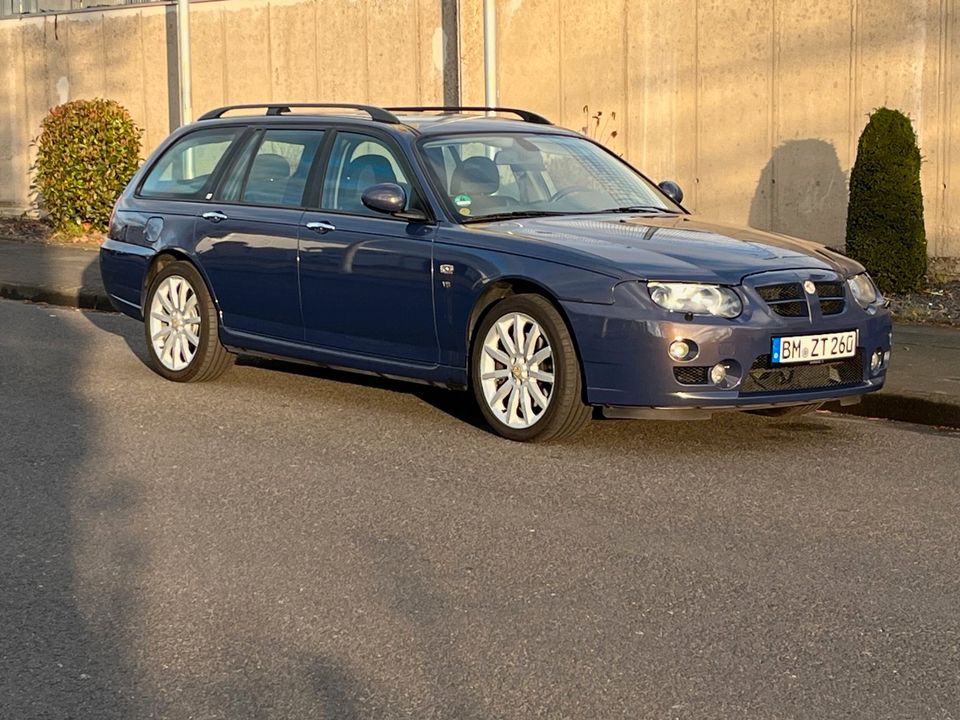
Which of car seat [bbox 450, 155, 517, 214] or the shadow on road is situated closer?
the shadow on road

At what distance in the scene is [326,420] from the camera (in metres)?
9.45

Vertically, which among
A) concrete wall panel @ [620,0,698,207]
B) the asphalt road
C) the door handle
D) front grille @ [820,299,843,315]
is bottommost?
the asphalt road

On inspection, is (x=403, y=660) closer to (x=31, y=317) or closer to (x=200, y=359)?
(x=200, y=359)

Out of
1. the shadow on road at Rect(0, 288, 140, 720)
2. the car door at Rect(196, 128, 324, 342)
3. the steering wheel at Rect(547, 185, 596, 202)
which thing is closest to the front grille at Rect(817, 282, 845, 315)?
the steering wheel at Rect(547, 185, 596, 202)

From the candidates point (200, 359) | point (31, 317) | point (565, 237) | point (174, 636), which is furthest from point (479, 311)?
point (31, 317)

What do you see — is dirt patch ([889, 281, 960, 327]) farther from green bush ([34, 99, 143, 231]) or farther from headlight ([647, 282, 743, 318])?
green bush ([34, 99, 143, 231])

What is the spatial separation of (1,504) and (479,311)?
8.54 ft

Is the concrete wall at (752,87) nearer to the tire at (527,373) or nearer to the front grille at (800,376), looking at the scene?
the front grille at (800,376)

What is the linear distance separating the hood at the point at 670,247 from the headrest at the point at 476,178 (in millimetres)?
354

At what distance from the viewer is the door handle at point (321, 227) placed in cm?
969

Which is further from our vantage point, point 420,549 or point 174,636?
point 420,549

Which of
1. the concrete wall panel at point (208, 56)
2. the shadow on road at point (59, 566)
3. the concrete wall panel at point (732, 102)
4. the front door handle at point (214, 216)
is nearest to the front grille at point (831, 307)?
the shadow on road at point (59, 566)

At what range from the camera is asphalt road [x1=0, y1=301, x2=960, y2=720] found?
16.4 feet

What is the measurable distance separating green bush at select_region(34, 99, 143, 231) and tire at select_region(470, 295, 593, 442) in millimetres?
12629
